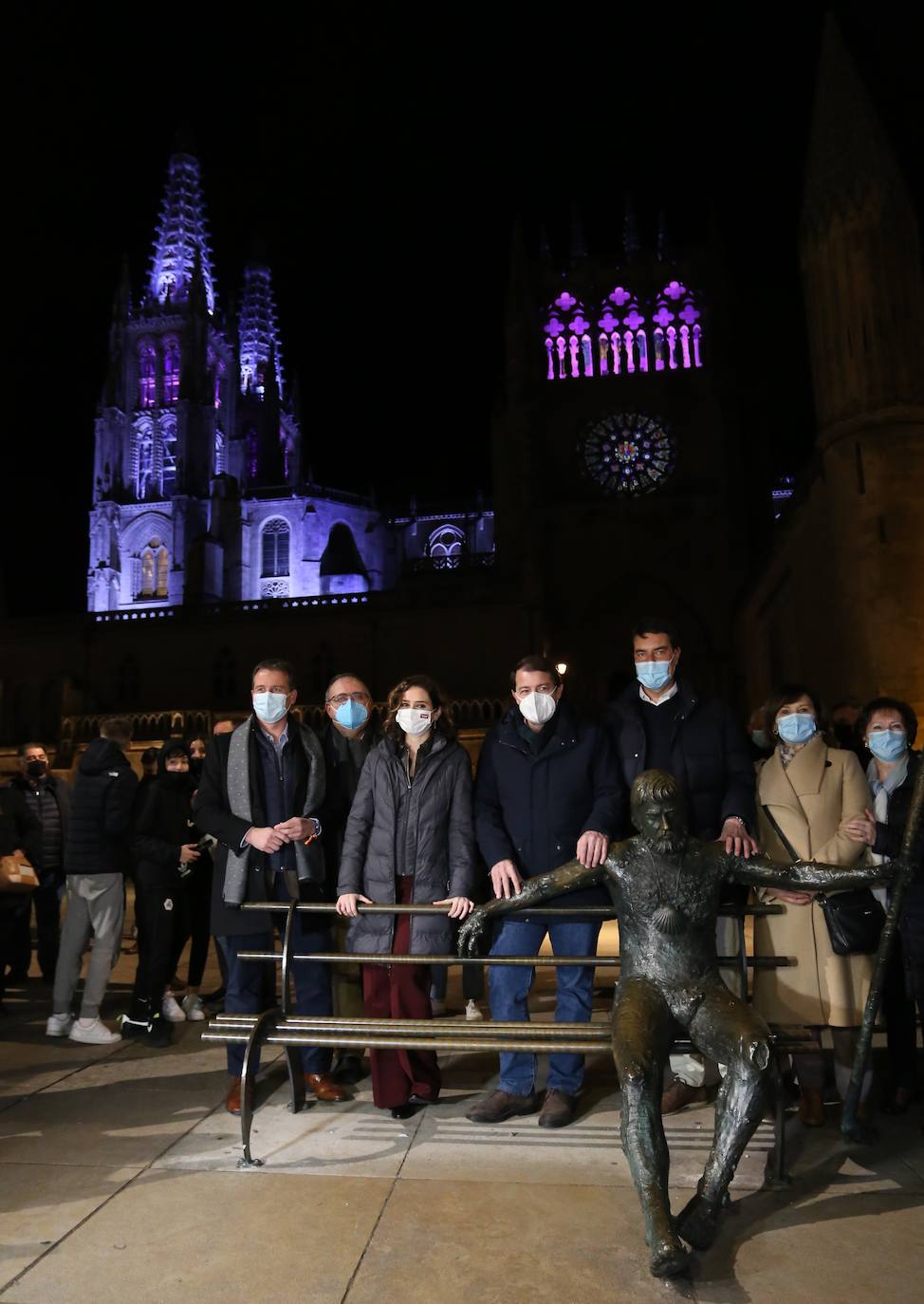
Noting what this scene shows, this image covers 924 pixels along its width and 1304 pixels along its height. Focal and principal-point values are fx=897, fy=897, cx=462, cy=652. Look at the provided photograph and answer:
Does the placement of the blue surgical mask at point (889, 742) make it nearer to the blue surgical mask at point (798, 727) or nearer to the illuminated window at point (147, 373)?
the blue surgical mask at point (798, 727)

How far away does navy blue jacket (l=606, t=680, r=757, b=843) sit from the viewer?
4078mm

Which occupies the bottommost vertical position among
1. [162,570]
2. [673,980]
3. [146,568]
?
[673,980]

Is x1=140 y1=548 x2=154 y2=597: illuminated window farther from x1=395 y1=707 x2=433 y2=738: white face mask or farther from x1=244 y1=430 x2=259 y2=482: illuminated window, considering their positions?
x1=395 y1=707 x2=433 y2=738: white face mask

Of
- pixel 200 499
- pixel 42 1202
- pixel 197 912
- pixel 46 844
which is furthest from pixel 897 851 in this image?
pixel 200 499

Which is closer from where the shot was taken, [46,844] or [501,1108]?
[501,1108]

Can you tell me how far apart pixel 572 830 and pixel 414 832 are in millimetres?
716

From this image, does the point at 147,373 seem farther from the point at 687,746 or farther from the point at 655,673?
the point at 687,746

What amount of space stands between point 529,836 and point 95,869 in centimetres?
293

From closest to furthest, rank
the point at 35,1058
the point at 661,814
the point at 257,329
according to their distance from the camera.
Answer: the point at 661,814 → the point at 35,1058 → the point at 257,329

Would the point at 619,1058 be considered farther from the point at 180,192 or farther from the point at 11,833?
the point at 180,192

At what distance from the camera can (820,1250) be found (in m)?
2.57

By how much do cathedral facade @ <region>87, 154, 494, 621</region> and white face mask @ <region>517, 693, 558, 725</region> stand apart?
36808 mm

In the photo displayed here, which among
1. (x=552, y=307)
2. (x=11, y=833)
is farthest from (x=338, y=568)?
(x=11, y=833)

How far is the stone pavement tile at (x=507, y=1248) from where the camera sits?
2.36 metres
